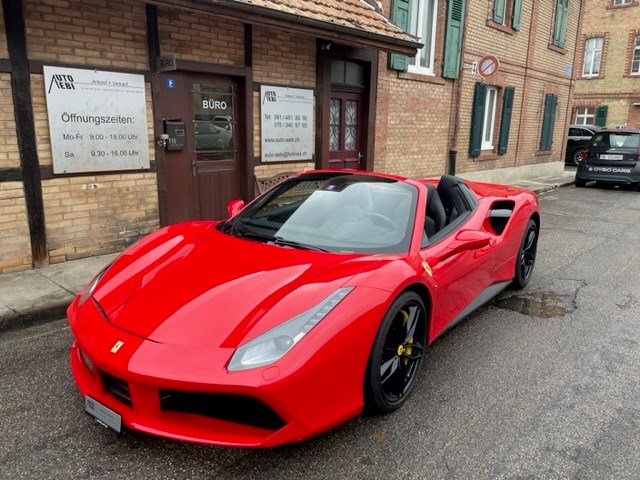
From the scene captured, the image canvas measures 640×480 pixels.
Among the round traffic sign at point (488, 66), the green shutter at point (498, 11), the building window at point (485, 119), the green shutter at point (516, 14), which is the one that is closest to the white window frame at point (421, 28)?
the round traffic sign at point (488, 66)

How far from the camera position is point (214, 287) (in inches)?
103

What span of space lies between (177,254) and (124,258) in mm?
381

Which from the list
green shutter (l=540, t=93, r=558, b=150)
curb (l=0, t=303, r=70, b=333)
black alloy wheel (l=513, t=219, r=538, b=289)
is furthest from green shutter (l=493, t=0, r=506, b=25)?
curb (l=0, t=303, r=70, b=333)

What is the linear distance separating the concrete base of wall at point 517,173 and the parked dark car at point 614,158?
5.34 ft

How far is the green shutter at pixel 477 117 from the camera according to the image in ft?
39.8

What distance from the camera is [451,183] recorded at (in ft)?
13.4

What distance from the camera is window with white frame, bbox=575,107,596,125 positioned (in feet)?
99.3

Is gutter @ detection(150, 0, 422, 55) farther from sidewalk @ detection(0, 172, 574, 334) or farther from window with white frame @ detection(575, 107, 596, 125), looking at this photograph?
window with white frame @ detection(575, 107, 596, 125)

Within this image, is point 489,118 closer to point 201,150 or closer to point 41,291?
point 201,150

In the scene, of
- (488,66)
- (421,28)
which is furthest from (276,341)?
(488,66)

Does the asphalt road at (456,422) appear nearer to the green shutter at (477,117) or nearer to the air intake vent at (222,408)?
the air intake vent at (222,408)

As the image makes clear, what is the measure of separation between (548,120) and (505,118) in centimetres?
350

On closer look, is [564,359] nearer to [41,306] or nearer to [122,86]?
[41,306]

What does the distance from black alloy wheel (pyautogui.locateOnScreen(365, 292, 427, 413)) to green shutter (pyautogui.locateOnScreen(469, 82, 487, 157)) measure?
1013 cm
